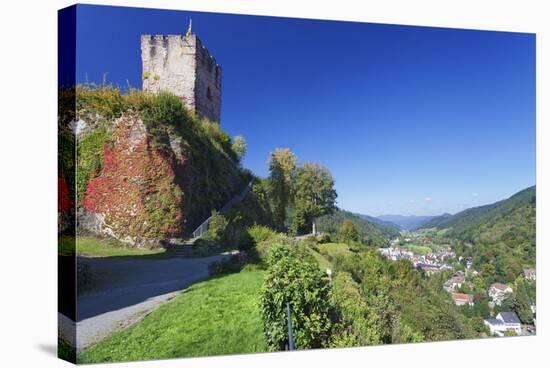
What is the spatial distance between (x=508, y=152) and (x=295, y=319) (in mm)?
4567

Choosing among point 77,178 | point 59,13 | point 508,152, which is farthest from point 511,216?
point 59,13

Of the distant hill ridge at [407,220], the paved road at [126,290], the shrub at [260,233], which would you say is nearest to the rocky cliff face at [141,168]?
the paved road at [126,290]

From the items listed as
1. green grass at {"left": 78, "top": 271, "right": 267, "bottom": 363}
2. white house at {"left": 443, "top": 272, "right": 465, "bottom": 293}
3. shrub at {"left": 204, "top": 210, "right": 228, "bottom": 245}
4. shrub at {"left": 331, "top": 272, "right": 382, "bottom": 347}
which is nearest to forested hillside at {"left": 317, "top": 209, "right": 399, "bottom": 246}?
shrub at {"left": 331, "top": 272, "right": 382, "bottom": 347}

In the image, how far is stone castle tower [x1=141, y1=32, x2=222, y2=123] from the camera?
708 cm

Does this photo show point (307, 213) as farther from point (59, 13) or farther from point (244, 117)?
point (59, 13)

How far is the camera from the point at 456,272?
8688 millimetres

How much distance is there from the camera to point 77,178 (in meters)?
6.47

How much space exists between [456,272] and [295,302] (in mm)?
3040

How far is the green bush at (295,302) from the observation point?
23.4ft

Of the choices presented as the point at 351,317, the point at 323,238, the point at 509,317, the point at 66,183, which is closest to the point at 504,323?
the point at 509,317

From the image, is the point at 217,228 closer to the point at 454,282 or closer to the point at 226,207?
the point at 226,207

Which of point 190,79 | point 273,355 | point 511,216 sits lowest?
point 273,355

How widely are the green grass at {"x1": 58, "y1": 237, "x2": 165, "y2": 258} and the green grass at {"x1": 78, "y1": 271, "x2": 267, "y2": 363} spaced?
2.35 feet

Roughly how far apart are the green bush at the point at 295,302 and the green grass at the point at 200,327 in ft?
0.48
